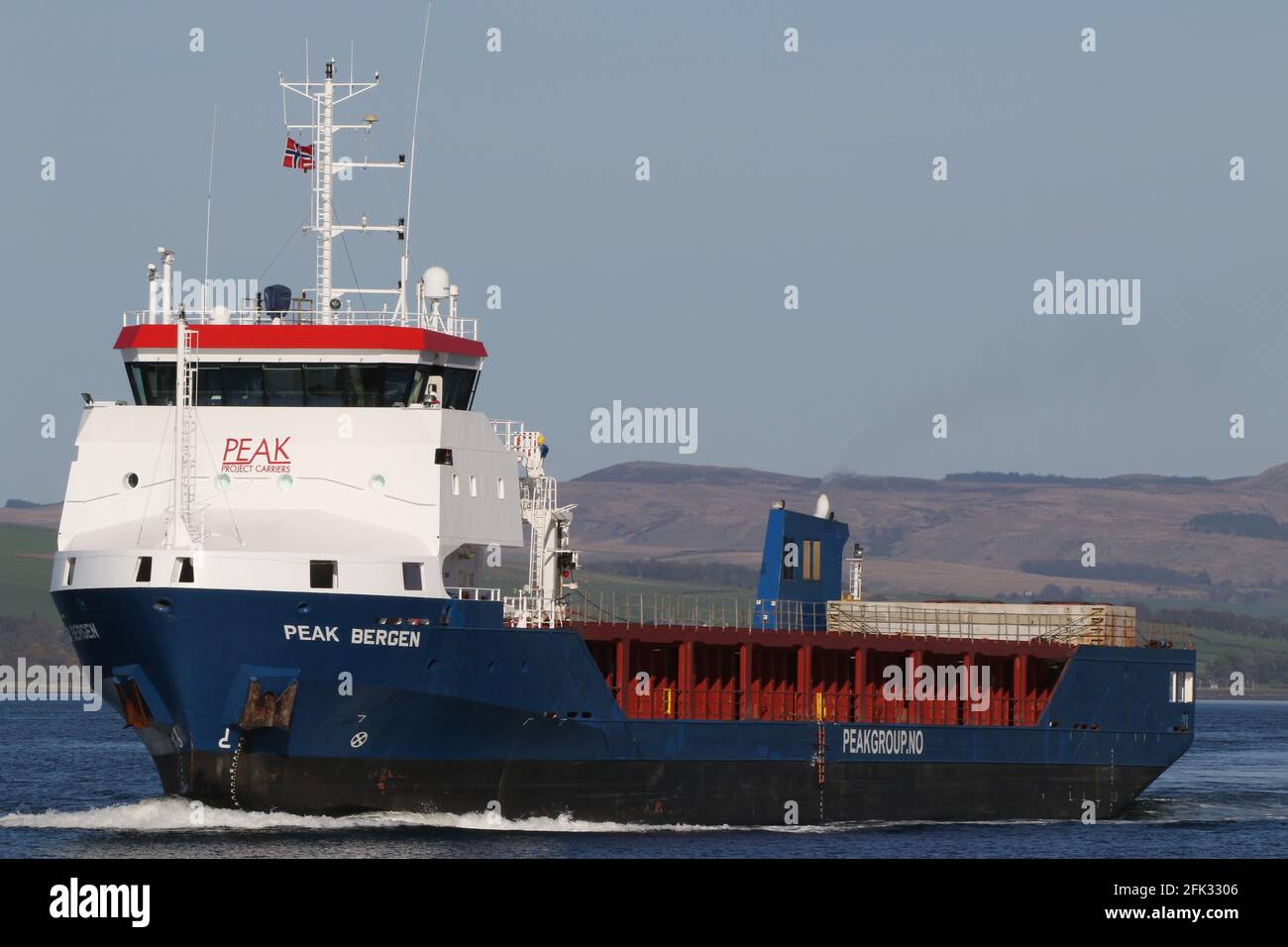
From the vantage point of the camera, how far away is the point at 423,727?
3816 centimetres

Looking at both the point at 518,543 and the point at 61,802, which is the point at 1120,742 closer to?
the point at 518,543

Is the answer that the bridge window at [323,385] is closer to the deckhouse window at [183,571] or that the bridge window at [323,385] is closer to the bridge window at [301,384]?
the bridge window at [301,384]

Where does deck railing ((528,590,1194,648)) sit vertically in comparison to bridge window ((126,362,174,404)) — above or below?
below

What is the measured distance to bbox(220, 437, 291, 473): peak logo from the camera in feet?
127

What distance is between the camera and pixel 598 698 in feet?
135

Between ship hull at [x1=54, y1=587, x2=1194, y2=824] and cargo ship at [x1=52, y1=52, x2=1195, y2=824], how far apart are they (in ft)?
0.16

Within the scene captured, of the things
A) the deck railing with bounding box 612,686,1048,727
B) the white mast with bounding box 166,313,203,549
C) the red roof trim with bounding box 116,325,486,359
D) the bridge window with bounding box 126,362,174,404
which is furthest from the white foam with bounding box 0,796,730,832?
the red roof trim with bounding box 116,325,486,359

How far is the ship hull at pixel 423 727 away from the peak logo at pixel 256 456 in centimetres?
348

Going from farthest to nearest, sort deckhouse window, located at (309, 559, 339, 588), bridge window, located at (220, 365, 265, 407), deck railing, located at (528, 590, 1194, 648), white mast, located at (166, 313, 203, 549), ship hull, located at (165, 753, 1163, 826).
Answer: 1. deck railing, located at (528, 590, 1194, 648)
2. bridge window, located at (220, 365, 265, 407)
3. ship hull, located at (165, 753, 1163, 826)
4. white mast, located at (166, 313, 203, 549)
5. deckhouse window, located at (309, 559, 339, 588)

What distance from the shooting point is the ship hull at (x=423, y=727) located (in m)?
36.2

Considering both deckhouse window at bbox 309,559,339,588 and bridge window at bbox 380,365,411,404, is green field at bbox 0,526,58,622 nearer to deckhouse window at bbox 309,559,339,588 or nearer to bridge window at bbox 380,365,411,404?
bridge window at bbox 380,365,411,404
